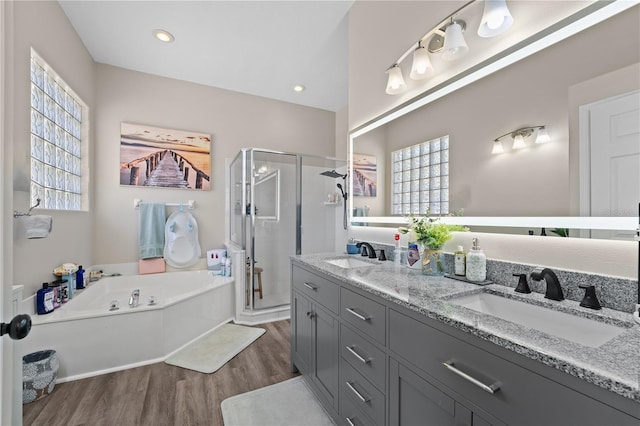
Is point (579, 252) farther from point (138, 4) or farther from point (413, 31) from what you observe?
point (138, 4)

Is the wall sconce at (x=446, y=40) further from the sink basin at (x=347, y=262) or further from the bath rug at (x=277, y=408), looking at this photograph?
the bath rug at (x=277, y=408)

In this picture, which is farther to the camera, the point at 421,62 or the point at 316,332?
the point at 316,332

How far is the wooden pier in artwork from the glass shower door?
0.94m

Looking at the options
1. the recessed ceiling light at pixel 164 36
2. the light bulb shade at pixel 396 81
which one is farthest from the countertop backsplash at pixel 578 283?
the recessed ceiling light at pixel 164 36

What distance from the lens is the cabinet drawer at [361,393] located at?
1124mm

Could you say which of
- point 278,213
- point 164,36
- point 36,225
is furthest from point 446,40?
point 36,225

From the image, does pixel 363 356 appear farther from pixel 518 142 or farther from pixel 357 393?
pixel 518 142

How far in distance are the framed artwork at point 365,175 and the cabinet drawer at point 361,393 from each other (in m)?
1.27

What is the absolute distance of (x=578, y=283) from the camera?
98 cm

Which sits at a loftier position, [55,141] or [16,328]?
[55,141]

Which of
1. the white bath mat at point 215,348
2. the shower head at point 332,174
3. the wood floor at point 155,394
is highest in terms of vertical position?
the shower head at point 332,174

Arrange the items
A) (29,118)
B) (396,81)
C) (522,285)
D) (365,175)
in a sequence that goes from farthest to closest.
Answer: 1. (365,175)
2. (29,118)
3. (396,81)
4. (522,285)

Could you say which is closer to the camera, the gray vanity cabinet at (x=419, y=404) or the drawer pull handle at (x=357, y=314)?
the gray vanity cabinet at (x=419, y=404)

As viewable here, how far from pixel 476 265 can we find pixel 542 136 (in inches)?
23.4
